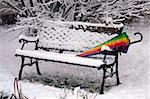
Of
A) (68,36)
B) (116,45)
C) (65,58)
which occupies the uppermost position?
(68,36)

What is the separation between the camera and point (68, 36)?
835 cm

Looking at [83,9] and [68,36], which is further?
A: [83,9]

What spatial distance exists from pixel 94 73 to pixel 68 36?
36.0 inches

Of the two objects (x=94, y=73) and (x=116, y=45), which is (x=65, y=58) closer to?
(x=116, y=45)

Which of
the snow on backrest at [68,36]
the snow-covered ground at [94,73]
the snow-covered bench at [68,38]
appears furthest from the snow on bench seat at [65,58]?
the snow on backrest at [68,36]

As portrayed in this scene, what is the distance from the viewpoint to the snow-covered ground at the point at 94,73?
22.3 feet

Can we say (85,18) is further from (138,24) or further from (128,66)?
(138,24)

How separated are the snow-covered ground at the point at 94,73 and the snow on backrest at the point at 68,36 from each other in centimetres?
60

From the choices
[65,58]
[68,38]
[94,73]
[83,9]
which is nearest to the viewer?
[65,58]

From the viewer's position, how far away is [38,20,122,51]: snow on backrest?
319 inches

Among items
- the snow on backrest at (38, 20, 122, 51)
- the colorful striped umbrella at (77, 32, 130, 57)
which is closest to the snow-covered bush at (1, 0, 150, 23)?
the snow on backrest at (38, 20, 122, 51)

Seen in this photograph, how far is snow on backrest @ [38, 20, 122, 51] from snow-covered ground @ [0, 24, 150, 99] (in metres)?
0.60

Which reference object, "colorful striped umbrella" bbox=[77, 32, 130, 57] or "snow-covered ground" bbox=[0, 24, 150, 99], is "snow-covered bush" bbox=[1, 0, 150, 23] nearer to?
"snow-covered ground" bbox=[0, 24, 150, 99]

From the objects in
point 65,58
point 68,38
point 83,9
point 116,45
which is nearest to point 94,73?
point 68,38
